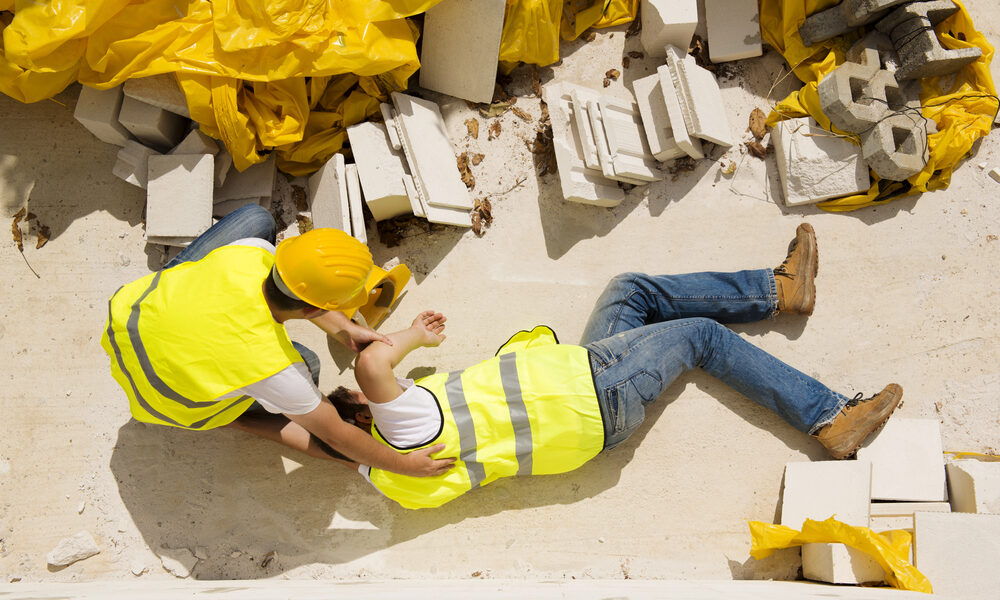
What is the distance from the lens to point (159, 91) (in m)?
3.18

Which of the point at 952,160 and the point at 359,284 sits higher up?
the point at 359,284

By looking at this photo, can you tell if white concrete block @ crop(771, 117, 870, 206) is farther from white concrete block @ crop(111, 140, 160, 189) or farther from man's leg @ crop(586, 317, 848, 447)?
white concrete block @ crop(111, 140, 160, 189)

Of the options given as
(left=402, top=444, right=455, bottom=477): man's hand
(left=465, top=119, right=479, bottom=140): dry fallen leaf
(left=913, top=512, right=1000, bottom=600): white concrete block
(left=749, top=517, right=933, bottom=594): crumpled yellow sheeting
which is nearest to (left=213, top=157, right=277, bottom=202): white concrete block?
(left=465, top=119, right=479, bottom=140): dry fallen leaf

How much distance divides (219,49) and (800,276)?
9.83ft

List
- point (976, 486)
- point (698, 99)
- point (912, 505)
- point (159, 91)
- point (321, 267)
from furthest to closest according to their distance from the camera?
point (698, 99) → point (159, 91) → point (912, 505) → point (976, 486) → point (321, 267)

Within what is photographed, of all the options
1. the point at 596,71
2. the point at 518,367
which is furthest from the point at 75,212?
the point at 596,71

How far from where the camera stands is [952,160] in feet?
11.5

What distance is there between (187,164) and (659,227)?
2.43m

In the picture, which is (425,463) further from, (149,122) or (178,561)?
(149,122)

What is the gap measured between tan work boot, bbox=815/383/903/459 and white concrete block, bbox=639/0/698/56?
2.05 m

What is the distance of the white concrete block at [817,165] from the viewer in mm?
3490

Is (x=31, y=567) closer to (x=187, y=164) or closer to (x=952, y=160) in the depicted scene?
(x=187, y=164)

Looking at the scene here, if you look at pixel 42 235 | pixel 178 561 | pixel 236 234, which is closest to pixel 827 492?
pixel 236 234

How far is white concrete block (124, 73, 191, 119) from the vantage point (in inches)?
124
